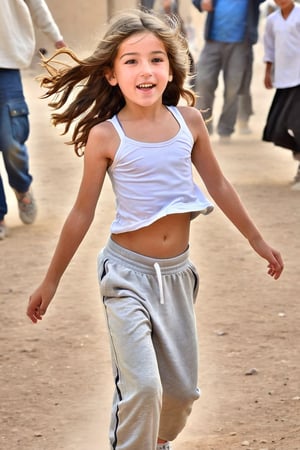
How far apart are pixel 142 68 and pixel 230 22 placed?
780 cm

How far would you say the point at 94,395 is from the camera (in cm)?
448

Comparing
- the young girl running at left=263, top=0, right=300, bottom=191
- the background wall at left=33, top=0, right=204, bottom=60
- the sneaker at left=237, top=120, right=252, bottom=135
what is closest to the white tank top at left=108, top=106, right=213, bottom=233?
the young girl running at left=263, top=0, right=300, bottom=191

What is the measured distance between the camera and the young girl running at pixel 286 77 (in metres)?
8.64

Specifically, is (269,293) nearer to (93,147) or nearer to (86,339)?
(86,339)

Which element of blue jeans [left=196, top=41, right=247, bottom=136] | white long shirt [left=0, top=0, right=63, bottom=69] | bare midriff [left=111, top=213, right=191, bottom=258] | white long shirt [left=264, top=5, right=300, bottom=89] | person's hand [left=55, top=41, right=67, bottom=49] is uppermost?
bare midriff [left=111, top=213, right=191, bottom=258]

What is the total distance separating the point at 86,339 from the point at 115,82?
6.10 ft

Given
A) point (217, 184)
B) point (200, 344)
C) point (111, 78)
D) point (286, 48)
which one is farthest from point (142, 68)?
point (286, 48)

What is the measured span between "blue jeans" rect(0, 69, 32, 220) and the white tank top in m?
3.71

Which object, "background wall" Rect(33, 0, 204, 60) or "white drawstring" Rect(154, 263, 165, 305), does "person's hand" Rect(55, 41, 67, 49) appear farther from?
"background wall" Rect(33, 0, 204, 60)

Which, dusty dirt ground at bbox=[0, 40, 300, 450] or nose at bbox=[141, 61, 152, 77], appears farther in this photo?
dusty dirt ground at bbox=[0, 40, 300, 450]

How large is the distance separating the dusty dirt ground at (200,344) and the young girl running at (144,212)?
2.16 ft

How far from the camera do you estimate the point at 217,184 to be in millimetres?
3631

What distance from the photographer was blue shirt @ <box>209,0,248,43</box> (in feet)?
36.3

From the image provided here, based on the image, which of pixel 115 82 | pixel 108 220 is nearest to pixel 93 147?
pixel 115 82
